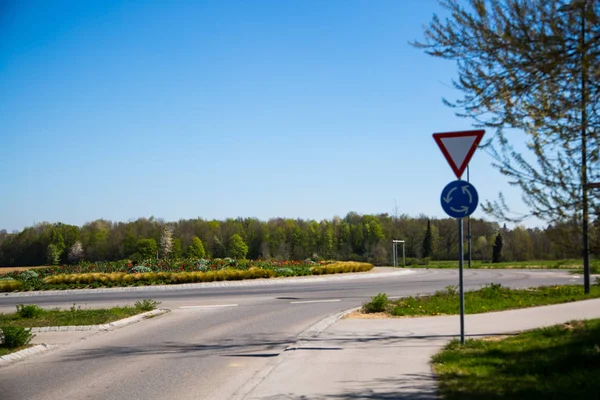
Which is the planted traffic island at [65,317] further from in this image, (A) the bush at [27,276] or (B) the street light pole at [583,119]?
(A) the bush at [27,276]

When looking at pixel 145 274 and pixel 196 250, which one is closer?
pixel 145 274

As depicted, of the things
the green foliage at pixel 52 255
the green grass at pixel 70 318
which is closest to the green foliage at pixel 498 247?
the green foliage at pixel 52 255

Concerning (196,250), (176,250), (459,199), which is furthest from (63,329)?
(176,250)

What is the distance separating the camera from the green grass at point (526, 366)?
5.59m

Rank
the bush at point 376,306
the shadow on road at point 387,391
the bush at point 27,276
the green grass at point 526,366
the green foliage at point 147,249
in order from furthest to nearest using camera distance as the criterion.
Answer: the green foliage at point 147,249
the bush at point 27,276
the bush at point 376,306
the shadow on road at point 387,391
the green grass at point 526,366

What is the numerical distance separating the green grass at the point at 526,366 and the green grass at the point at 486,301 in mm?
3677

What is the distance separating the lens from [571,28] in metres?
5.29

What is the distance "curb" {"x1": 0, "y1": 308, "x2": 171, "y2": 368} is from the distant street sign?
7.49 m

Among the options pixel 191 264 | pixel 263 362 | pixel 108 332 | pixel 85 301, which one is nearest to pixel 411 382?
pixel 263 362

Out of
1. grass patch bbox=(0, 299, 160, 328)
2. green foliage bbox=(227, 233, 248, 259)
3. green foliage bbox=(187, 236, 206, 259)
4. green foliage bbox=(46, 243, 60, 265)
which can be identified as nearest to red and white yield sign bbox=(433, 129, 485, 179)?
grass patch bbox=(0, 299, 160, 328)

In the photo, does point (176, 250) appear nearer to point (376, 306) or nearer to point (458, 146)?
point (376, 306)

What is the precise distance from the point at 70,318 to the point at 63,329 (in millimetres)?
1181

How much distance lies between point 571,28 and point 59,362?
8607mm

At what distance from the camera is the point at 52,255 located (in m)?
53.5
